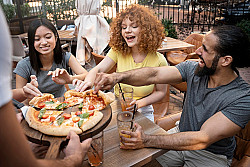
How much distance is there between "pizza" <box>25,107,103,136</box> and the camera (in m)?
1.30

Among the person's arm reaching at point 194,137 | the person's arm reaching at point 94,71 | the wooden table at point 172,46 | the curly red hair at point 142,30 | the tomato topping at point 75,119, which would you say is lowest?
the person's arm reaching at point 194,137

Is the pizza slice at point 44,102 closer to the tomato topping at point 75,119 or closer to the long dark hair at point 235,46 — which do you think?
the tomato topping at point 75,119

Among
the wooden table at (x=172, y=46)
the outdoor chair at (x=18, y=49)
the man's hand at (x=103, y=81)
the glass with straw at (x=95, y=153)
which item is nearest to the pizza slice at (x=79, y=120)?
the glass with straw at (x=95, y=153)

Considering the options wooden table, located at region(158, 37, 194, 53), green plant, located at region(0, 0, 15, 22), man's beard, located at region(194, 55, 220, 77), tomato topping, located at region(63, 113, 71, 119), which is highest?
green plant, located at region(0, 0, 15, 22)

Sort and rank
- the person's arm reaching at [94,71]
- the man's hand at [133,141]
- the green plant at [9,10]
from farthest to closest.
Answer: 1. the green plant at [9,10]
2. the person's arm reaching at [94,71]
3. the man's hand at [133,141]

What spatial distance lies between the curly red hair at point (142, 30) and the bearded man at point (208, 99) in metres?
0.51

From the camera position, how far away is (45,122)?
1.45 metres

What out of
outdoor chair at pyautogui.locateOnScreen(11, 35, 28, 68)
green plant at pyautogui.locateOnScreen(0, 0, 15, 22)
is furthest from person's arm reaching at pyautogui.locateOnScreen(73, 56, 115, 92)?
green plant at pyautogui.locateOnScreen(0, 0, 15, 22)

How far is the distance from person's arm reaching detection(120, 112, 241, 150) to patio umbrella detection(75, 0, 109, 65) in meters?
3.37

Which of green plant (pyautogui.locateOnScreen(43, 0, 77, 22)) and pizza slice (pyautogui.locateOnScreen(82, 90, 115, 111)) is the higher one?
green plant (pyautogui.locateOnScreen(43, 0, 77, 22))

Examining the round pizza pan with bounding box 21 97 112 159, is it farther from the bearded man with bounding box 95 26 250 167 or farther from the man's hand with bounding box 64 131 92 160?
the bearded man with bounding box 95 26 250 167

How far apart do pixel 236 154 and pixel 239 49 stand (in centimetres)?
94

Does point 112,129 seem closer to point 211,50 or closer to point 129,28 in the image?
point 211,50

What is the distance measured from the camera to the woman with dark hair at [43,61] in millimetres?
2412
